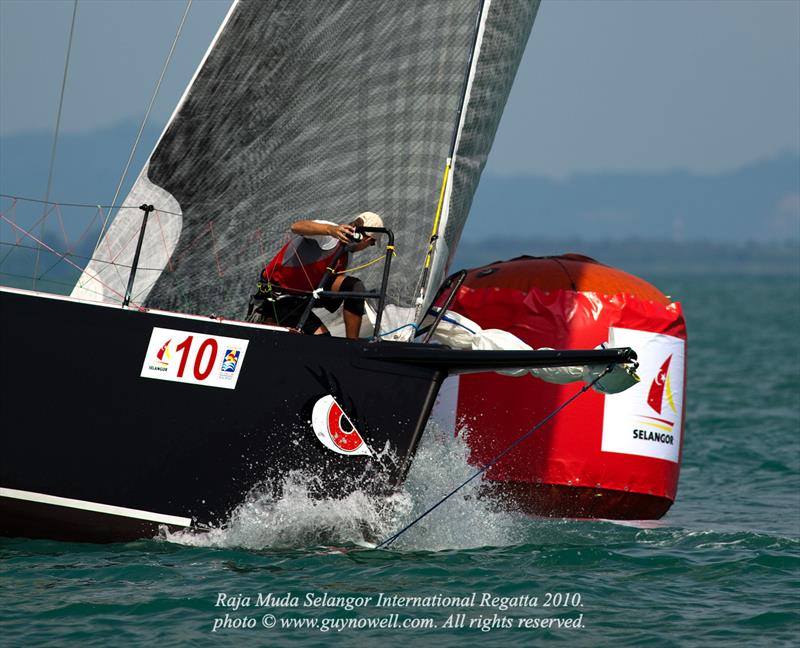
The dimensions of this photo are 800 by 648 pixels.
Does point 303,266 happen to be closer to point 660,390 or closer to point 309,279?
point 309,279

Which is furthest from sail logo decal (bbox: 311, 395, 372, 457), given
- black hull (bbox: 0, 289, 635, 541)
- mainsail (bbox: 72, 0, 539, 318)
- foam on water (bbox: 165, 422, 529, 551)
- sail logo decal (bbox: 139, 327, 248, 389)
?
mainsail (bbox: 72, 0, 539, 318)

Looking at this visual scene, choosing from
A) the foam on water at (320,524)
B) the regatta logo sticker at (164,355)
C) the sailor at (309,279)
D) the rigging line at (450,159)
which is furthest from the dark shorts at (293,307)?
the foam on water at (320,524)

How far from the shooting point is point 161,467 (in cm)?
633

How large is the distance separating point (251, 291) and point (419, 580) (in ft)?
6.74

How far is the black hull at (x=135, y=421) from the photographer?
20.7ft

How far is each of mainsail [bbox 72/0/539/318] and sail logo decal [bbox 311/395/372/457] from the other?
1.03 m

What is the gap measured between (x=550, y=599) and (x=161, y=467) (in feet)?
6.17

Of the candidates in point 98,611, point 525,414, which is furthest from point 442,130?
point 98,611

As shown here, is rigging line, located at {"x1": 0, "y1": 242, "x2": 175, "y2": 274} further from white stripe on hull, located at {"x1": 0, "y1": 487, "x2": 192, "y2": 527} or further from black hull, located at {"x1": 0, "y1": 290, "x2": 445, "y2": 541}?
white stripe on hull, located at {"x1": 0, "y1": 487, "x2": 192, "y2": 527}

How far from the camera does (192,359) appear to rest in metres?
6.33

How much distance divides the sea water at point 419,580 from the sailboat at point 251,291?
0.21m

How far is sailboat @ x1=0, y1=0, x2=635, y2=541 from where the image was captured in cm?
632

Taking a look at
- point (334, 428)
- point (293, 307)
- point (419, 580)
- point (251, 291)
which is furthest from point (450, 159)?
point (419, 580)

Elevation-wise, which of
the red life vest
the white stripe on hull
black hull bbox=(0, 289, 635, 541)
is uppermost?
the red life vest
